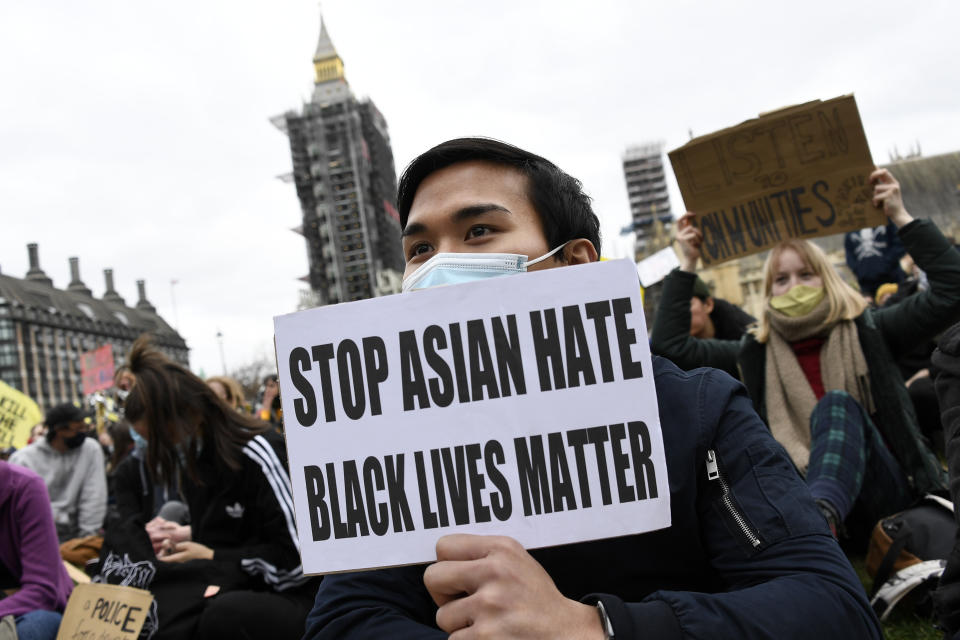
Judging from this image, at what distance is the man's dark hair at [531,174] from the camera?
1879mm

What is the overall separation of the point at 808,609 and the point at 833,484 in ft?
8.08

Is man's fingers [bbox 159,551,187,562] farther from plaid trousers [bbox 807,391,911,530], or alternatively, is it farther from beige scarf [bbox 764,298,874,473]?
beige scarf [bbox 764,298,874,473]

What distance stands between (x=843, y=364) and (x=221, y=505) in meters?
3.24

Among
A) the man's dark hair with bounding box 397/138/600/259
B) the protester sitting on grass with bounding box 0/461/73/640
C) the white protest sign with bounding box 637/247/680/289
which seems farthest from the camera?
the white protest sign with bounding box 637/247/680/289

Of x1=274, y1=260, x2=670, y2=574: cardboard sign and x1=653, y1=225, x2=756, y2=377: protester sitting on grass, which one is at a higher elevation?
x1=653, y1=225, x2=756, y2=377: protester sitting on grass

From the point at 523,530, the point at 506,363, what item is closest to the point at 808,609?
the point at 523,530

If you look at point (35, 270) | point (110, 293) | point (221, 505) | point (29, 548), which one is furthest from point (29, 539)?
point (110, 293)

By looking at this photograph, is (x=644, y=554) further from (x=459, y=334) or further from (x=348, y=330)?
(x=348, y=330)

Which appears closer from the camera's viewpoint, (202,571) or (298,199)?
(202,571)

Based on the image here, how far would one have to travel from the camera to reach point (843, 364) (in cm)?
408

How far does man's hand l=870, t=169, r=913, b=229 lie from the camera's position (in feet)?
13.6

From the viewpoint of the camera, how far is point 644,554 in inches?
60.9

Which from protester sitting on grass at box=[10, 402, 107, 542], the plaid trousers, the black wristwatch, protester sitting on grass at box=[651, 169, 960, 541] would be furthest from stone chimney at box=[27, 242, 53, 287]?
the black wristwatch

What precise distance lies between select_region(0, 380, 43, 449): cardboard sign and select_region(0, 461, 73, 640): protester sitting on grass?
240 inches
